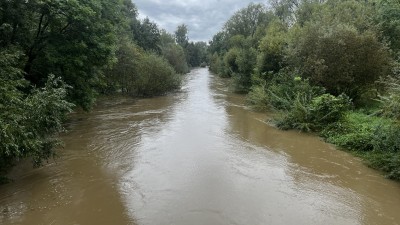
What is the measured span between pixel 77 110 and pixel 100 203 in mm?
15366

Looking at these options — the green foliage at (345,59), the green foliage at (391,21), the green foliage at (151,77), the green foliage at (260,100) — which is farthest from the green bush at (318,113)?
the green foliage at (151,77)

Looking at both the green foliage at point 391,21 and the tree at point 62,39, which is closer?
the tree at point 62,39

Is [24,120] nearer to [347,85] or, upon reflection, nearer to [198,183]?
[198,183]

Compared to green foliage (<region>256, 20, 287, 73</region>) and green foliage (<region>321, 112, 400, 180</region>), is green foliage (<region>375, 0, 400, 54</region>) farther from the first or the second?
green foliage (<region>321, 112, 400, 180</region>)

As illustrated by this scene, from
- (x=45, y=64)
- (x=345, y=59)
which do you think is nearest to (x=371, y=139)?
(x=345, y=59)

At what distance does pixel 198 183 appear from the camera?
9.63 m

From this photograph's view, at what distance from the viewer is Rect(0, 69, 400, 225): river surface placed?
25.2 feet

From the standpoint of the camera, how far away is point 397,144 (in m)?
9.88

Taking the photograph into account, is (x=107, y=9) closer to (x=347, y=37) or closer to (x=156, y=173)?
(x=156, y=173)

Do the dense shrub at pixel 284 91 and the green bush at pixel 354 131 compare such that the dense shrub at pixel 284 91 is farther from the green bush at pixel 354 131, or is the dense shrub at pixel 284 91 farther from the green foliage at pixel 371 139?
the green foliage at pixel 371 139

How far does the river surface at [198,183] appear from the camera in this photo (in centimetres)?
768

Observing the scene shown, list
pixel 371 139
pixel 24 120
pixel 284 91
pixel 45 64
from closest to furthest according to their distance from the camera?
pixel 24 120 < pixel 371 139 < pixel 45 64 < pixel 284 91

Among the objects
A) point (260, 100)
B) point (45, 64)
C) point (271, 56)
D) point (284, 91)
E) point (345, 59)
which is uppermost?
point (271, 56)

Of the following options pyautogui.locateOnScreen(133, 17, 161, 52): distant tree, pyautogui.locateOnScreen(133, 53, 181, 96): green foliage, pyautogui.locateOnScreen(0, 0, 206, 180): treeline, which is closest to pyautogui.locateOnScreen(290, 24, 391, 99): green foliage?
pyautogui.locateOnScreen(0, 0, 206, 180): treeline
